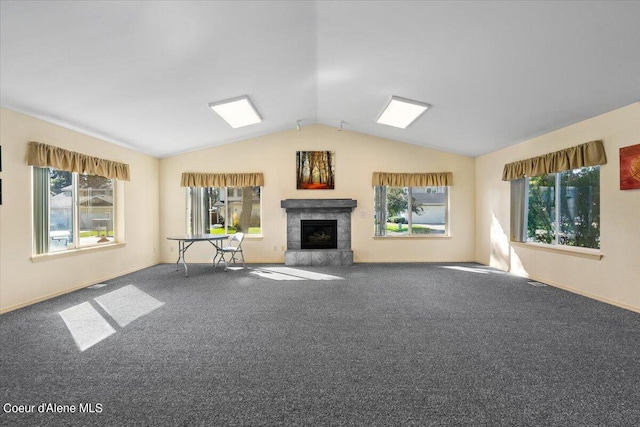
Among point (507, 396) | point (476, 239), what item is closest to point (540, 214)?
point (476, 239)

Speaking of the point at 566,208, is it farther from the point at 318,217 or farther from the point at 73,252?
the point at 73,252

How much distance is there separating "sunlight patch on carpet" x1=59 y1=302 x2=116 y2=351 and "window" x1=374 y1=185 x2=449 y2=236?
19.4ft

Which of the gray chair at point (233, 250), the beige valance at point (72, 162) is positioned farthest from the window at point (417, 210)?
the beige valance at point (72, 162)

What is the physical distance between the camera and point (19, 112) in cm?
391

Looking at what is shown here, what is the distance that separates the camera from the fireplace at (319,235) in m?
7.39

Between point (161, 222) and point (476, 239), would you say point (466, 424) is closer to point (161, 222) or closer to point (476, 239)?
point (476, 239)

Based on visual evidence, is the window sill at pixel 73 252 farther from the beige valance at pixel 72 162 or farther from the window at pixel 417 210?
the window at pixel 417 210

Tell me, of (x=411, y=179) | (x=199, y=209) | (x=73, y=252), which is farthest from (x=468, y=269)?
(x=73, y=252)

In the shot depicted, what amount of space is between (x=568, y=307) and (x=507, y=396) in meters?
2.64

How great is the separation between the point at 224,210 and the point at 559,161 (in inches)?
266

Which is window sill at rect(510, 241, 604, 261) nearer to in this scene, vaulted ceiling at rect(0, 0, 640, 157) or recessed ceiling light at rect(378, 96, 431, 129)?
vaulted ceiling at rect(0, 0, 640, 157)

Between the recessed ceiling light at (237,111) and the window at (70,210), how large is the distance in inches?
101

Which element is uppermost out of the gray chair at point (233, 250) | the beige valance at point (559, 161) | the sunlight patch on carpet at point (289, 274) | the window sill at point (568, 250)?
the beige valance at point (559, 161)

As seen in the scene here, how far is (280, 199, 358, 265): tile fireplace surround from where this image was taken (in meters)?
6.93
